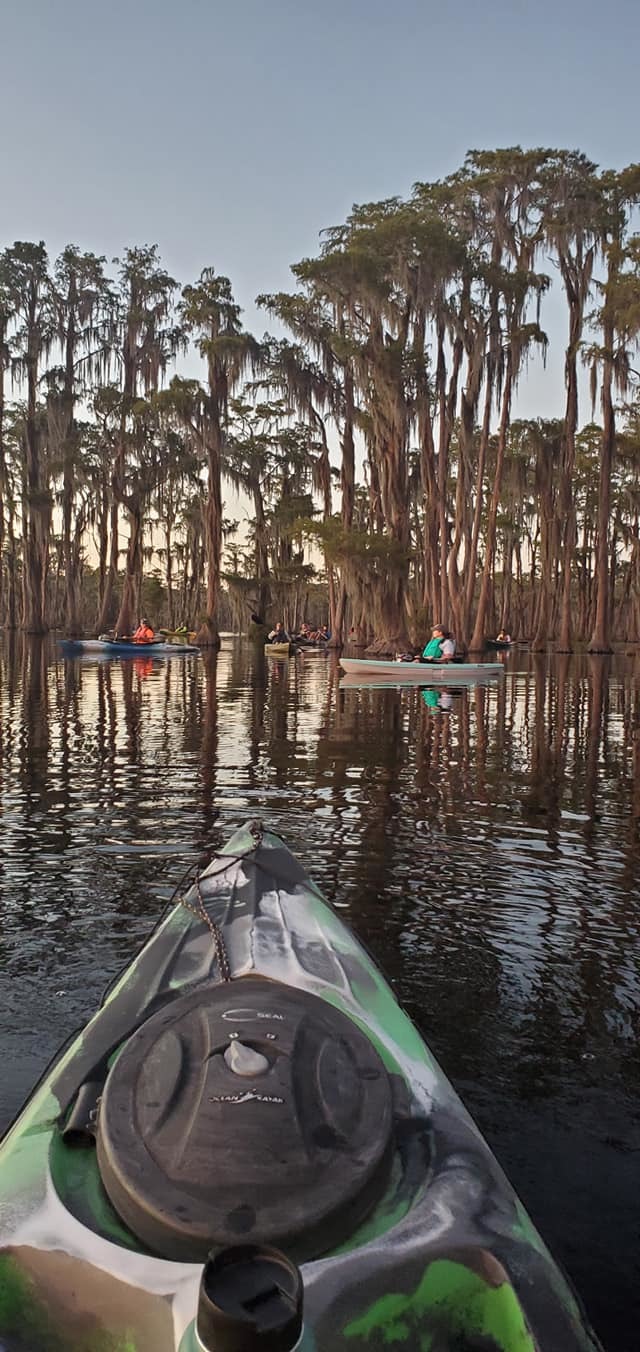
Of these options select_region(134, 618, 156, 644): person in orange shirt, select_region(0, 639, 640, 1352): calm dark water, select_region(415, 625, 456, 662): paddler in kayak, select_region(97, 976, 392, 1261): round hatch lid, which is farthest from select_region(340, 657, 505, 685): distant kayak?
select_region(97, 976, 392, 1261): round hatch lid

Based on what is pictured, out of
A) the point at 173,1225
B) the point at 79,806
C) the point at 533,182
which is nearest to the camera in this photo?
the point at 173,1225

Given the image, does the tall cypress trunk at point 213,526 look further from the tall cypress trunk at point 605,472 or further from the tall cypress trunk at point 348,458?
the tall cypress trunk at point 605,472

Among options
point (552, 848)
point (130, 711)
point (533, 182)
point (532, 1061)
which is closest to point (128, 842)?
point (552, 848)

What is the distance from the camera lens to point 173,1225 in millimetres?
1652

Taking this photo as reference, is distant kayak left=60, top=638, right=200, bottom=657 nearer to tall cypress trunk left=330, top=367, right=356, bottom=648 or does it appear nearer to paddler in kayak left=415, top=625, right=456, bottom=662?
tall cypress trunk left=330, top=367, right=356, bottom=648

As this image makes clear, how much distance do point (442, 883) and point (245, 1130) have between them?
12.6 ft

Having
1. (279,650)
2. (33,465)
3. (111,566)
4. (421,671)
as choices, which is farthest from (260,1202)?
(111,566)

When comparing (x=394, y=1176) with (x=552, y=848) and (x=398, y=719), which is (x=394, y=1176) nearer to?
(x=552, y=848)

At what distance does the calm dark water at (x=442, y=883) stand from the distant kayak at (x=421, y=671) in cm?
772

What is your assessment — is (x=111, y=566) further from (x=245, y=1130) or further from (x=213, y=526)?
(x=245, y=1130)

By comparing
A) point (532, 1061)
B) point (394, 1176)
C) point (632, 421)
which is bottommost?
point (532, 1061)

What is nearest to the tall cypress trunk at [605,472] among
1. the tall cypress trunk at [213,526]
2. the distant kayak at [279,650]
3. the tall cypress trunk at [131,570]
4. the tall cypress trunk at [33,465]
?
the distant kayak at [279,650]

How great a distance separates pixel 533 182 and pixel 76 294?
21.4m

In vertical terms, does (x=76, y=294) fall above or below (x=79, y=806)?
above
